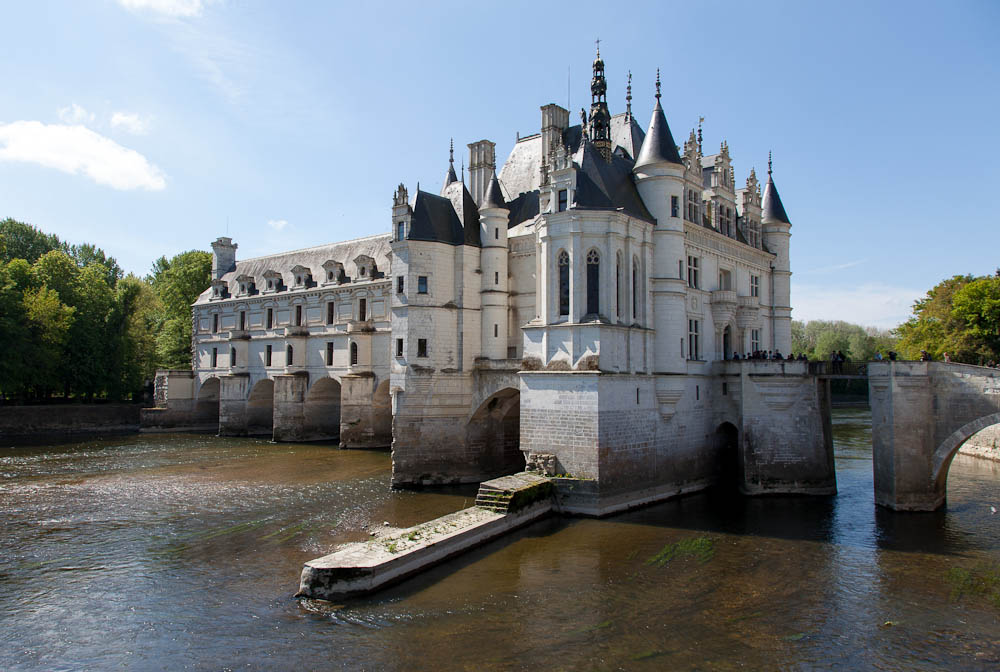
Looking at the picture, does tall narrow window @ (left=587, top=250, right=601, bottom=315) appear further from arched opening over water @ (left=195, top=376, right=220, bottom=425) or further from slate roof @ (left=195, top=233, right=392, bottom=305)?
arched opening over water @ (left=195, top=376, right=220, bottom=425)

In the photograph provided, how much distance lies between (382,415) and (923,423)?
28162 mm

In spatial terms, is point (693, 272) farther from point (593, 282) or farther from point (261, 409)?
point (261, 409)

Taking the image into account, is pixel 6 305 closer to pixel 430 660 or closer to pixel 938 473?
pixel 430 660

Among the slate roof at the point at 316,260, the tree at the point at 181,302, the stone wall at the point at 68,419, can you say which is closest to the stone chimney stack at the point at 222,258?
the slate roof at the point at 316,260

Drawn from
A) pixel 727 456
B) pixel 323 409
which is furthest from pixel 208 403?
pixel 727 456

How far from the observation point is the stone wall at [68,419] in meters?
48.8

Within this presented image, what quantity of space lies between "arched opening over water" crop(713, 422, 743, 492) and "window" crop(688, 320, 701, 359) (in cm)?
375

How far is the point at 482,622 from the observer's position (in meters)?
13.7

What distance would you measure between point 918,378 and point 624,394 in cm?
992

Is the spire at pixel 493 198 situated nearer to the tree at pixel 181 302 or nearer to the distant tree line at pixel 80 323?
the distant tree line at pixel 80 323

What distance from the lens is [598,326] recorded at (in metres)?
23.2

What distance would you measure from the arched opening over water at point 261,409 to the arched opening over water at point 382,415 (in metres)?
12.5

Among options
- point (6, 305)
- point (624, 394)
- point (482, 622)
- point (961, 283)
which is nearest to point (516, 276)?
point (624, 394)

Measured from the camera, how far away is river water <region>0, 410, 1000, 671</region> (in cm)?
1238
